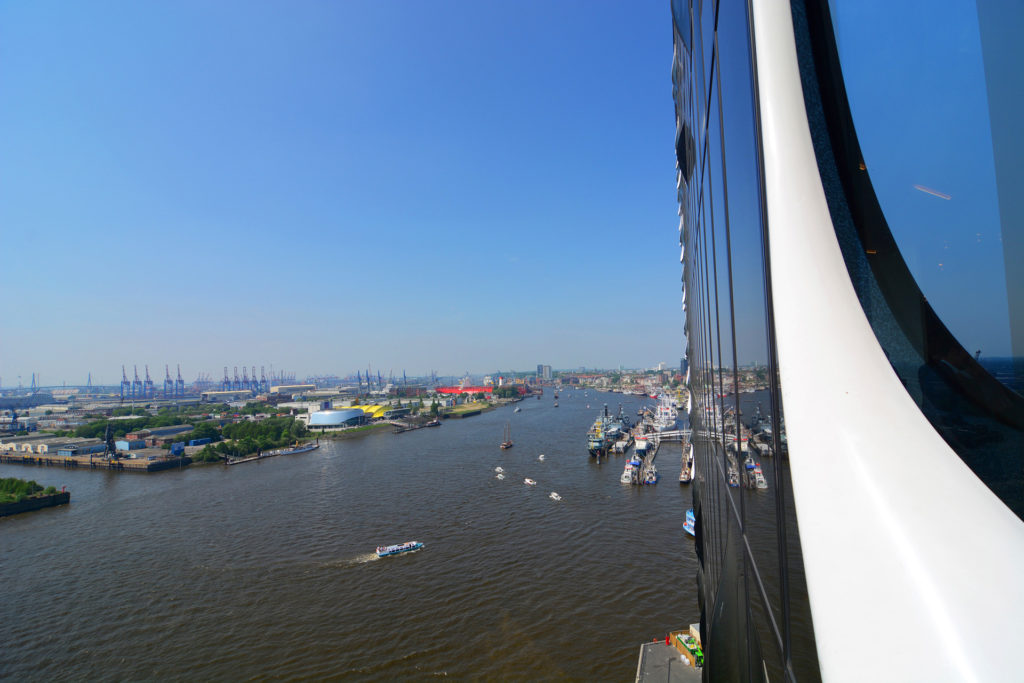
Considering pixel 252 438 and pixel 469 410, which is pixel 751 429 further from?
pixel 469 410

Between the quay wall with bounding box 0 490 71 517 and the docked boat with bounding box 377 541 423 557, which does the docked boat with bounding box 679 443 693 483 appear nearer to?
the docked boat with bounding box 377 541 423 557

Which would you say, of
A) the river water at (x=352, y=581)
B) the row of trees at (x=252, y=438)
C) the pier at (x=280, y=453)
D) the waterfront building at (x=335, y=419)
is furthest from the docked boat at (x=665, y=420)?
the waterfront building at (x=335, y=419)

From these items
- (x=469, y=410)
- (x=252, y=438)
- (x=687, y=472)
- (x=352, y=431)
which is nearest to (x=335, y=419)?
(x=352, y=431)

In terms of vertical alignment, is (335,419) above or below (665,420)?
above

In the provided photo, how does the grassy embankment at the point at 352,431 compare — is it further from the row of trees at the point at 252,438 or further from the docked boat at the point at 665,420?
the docked boat at the point at 665,420

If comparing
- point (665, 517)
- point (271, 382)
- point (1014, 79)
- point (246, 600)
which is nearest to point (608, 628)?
point (665, 517)

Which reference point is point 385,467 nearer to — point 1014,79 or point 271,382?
point 1014,79

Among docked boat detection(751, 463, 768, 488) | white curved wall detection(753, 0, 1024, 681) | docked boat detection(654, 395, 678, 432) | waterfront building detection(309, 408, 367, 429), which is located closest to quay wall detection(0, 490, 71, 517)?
waterfront building detection(309, 408, 367, 429)

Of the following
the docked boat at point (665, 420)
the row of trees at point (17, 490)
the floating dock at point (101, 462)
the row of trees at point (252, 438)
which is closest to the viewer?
the row of trees at point (17, 490)
